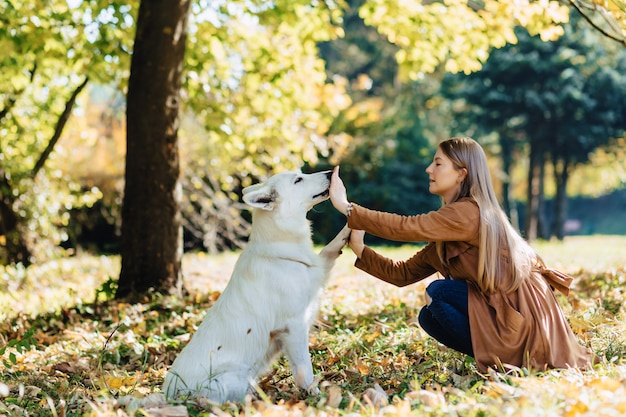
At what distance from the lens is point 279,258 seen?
13.3 ft

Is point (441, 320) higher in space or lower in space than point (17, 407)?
higher

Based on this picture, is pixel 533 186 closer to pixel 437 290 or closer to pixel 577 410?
pixel 437 290

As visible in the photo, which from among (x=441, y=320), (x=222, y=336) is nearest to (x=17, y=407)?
(x=222, y=336)

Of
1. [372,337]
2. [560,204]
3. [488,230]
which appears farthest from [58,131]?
[560,204]

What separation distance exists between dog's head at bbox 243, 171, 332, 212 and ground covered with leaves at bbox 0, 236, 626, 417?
115 cm

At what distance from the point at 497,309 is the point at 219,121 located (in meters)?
6.46

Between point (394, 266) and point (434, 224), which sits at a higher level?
point (434, 224)

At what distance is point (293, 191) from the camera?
4.19 m

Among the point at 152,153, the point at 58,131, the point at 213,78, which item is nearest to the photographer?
the point at 152,153

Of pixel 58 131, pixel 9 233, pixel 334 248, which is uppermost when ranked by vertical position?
pixel 58 131

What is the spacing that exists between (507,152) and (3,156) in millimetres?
18178

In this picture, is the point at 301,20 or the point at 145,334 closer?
the point at 145,334

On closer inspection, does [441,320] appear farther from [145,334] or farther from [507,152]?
[507,152]

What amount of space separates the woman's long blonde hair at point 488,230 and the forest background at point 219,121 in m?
0.84
